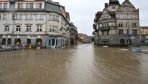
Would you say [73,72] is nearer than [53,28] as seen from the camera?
Yes

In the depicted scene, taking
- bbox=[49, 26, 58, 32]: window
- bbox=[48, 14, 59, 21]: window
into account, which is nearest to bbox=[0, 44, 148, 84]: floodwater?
bbox=[49, 26, 58, 32]: window

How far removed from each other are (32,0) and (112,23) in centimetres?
3342

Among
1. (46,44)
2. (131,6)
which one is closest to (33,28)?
(46,44)

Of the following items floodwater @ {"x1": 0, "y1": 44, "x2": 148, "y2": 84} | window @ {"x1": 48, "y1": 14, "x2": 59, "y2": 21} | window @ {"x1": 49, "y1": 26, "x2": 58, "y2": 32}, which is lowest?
floodwater @ {"x1": 0, "y1": 44, "x2": 148, "y2": 84}

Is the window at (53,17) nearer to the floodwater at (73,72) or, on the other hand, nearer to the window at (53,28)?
the window at (53,28)

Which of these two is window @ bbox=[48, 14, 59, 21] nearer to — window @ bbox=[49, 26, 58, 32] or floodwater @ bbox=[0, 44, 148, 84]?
window @ bbox=[49, 26, 58, 32]

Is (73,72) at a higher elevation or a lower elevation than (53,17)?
lower

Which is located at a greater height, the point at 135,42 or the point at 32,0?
the point at 32,0

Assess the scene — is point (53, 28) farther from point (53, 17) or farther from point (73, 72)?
point (73, 72)

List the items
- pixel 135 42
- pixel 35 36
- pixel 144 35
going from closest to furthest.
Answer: pixel 35 36 → pixel 135 42 → pixel 144 35

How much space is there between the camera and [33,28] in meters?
55.1

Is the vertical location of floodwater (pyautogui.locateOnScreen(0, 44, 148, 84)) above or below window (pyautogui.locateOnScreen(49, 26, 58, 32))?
below

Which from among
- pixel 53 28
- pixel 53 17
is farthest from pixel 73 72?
pixel 53 17

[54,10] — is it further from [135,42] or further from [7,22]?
[135,42]
